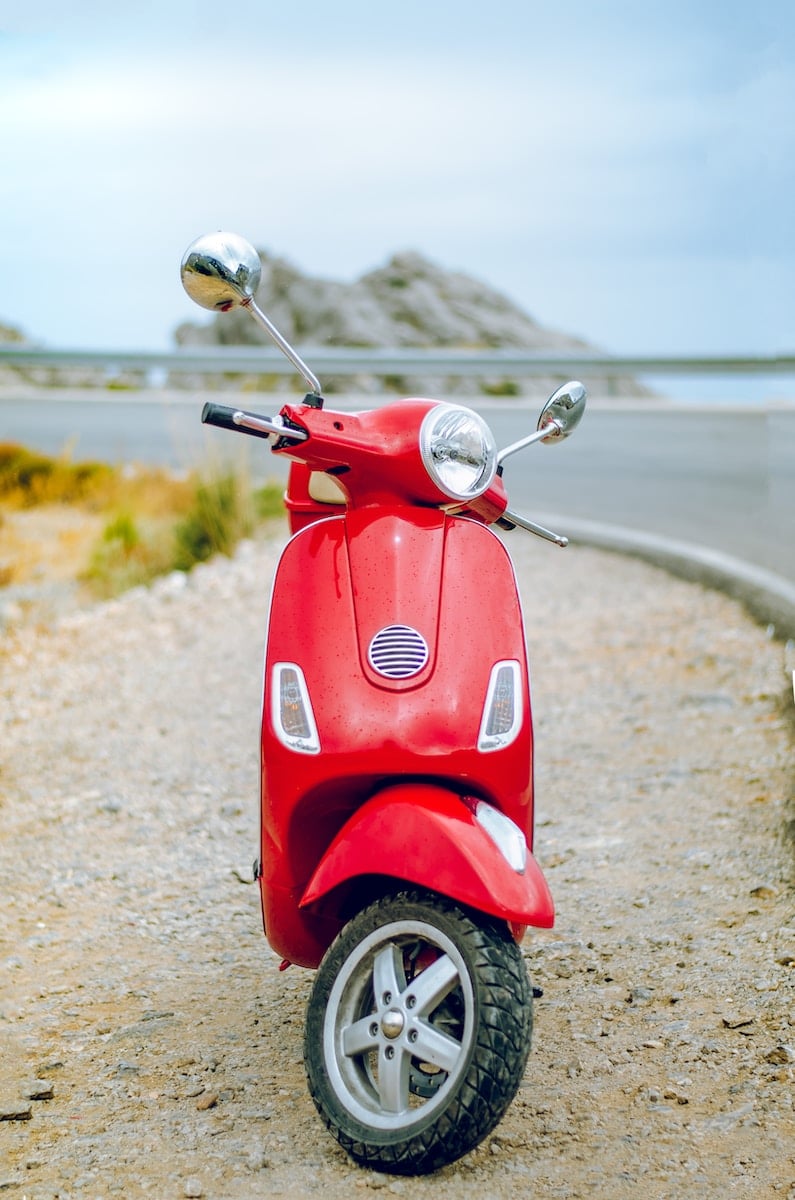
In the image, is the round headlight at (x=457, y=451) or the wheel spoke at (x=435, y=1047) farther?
the round headlight at (x=457, y=451)

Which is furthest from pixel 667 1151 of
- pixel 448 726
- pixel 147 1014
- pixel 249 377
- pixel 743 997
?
pixel 249 377

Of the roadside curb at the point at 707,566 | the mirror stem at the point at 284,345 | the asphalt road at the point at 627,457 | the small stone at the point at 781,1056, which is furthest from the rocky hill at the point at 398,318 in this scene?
the small stone at the point at 781,1056

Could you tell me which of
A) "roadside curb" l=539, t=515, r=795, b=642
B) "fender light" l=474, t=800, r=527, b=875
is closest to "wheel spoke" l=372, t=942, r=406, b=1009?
"fender light" l=474, t=800, r=527, b=875

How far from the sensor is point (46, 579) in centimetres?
928

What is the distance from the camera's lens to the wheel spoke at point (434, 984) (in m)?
2.17

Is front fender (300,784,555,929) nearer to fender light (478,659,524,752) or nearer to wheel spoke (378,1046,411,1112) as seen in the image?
fender light (478,659,524,752)

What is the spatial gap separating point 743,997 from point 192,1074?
1137 mm

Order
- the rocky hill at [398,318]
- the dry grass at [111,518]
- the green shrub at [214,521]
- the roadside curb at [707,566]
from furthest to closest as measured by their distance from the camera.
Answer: the rocky hill at [398,318], the dry grass at [111,518], the green shrub at [214,521], the roadside curb at [707,566]

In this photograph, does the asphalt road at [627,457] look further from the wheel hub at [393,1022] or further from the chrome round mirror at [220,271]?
the wheel hub at [393,1022]

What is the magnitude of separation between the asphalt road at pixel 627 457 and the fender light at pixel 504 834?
4.86m

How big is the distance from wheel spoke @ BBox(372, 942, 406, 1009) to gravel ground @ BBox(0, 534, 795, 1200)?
30cm

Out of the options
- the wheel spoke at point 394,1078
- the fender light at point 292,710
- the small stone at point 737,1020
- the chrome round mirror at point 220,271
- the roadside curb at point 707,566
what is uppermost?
the chrome round mirror at point 220,271

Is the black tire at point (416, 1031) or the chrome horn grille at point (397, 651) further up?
the chrome horn grille at point (397, 651)

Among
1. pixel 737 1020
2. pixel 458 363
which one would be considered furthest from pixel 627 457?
pixel 737 1020
